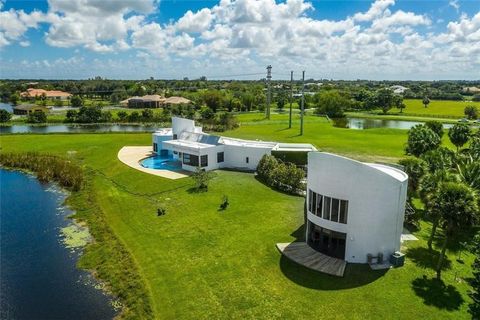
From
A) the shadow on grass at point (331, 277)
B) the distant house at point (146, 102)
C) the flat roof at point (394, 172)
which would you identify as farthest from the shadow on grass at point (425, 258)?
the distant house at point (146, 102)

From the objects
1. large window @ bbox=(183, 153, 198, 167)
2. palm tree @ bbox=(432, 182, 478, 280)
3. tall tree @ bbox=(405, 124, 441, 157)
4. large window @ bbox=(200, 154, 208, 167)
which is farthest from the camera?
large window @ bbox=(183, 153, 198, 167)

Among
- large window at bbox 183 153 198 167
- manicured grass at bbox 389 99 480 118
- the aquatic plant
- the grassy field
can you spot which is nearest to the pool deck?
large window at bbox 183 153 198 167

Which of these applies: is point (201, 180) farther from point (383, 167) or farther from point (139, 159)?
point (383, 167)

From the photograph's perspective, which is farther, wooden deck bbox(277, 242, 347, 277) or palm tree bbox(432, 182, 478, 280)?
wooden deck bbox(277, 242, 347, 277)

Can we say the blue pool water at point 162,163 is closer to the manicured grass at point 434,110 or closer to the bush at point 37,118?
the bush at point 37,118

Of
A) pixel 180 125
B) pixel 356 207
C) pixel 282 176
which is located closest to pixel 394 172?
pixel 356 207

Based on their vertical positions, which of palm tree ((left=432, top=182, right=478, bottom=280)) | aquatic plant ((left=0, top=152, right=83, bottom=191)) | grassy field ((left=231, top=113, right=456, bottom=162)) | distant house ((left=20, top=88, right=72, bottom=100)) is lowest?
aquatic plant ((left=0, top=152, right=83, bottom=191))

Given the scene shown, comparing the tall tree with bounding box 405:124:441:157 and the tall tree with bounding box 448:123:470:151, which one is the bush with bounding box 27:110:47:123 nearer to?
the tall tree with bounding box 405:124:441:157
